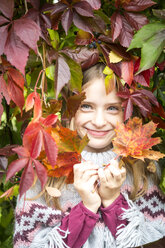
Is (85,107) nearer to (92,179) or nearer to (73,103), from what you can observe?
(73,103)

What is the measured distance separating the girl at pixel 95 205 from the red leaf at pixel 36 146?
0.22 metres

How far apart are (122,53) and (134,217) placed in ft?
1.82

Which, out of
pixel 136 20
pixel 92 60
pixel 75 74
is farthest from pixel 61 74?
pixel 136 20

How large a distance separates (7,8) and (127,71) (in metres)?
0.41

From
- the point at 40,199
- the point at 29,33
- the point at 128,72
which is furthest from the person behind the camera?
the point at 40,199

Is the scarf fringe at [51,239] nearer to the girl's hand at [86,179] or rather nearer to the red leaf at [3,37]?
the girl's hand at [86,179]

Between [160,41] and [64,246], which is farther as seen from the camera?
[64,246]

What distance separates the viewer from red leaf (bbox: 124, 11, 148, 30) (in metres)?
0.92

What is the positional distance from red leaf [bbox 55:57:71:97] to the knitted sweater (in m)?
0.35

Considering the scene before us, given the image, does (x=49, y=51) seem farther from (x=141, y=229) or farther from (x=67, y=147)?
(x=141, y=229)

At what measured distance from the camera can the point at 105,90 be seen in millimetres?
1032

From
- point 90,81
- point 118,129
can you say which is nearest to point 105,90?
point 90,81

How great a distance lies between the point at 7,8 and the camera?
0.80 m

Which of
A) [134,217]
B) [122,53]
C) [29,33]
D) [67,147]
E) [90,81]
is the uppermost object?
[29,33]
